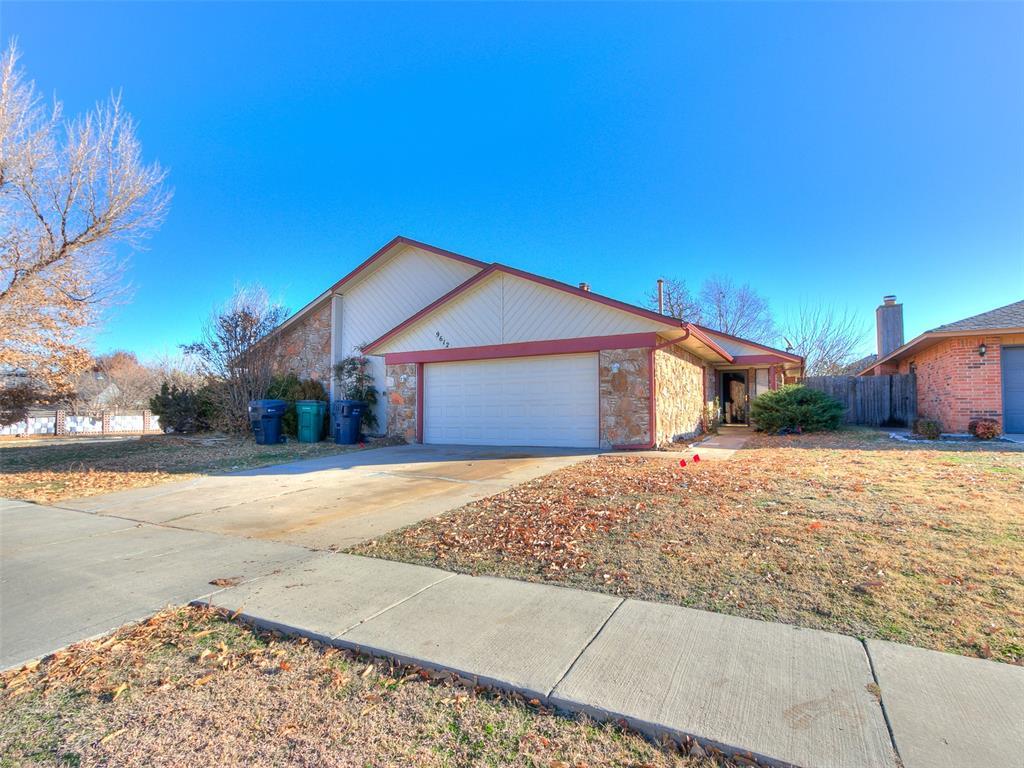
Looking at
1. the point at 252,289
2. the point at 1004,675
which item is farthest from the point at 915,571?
the point at 252,289

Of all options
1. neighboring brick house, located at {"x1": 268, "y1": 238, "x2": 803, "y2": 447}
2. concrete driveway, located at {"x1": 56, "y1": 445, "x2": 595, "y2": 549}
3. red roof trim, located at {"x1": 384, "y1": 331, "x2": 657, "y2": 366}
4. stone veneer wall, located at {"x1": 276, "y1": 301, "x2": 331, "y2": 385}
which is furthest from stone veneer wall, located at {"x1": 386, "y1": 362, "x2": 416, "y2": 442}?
stone veneer wall, located at {"x1": 276, "y1": 301, "x2": 331, "y2": 385}

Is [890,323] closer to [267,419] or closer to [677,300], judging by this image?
[677,300]

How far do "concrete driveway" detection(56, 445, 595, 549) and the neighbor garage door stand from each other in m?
10.8

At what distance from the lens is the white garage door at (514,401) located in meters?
11.2

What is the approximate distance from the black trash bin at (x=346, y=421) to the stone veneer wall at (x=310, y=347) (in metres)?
3.05

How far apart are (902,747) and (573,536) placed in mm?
2824

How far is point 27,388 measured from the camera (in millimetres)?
13789

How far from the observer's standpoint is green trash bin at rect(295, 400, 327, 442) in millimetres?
14445

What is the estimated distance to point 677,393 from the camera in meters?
12.6

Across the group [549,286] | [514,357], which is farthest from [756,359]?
[514,357]

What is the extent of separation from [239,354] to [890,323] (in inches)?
1150

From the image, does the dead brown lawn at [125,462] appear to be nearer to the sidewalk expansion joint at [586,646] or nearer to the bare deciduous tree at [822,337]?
the sidewalk expansion joint at [586,646]

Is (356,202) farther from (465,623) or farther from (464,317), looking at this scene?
(465,623)

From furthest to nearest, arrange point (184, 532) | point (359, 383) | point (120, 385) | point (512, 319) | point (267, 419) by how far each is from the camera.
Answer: point (120, 385) → point (359, 383) → point (267, 419) → point (512, 319) → point (184, 532)
